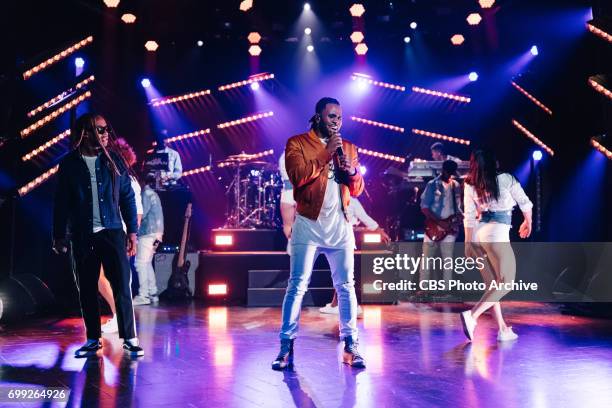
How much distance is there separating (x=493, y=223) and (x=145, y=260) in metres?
5.03

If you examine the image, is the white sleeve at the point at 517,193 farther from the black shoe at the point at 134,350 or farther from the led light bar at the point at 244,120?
the led light bar at the point at 244,120

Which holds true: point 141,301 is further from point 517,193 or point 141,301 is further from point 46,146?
point 517,193

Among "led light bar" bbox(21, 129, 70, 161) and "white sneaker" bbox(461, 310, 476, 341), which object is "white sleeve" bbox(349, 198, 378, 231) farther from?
"led light bar" bbox(21, 129, 70, 161)

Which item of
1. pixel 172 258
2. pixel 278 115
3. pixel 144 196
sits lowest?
pixel 172 258

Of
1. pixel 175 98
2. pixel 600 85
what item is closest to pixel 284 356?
pixel 600 85

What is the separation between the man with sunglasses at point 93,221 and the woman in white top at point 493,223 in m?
3.14

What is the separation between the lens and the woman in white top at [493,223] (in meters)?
6.03

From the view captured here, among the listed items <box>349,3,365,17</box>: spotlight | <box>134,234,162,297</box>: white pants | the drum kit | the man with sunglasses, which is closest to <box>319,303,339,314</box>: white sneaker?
<box>134,234,162,297</box>: white pants

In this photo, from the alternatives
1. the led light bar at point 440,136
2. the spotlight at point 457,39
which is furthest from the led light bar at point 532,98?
the led light bar at point 440,136

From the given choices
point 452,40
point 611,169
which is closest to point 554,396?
point 611,169

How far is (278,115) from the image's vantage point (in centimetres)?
1448

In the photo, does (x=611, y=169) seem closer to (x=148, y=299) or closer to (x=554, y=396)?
(x=554, y=396)

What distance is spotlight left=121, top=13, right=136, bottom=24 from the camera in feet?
38.3

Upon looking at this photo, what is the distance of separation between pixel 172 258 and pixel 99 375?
5.43 m
